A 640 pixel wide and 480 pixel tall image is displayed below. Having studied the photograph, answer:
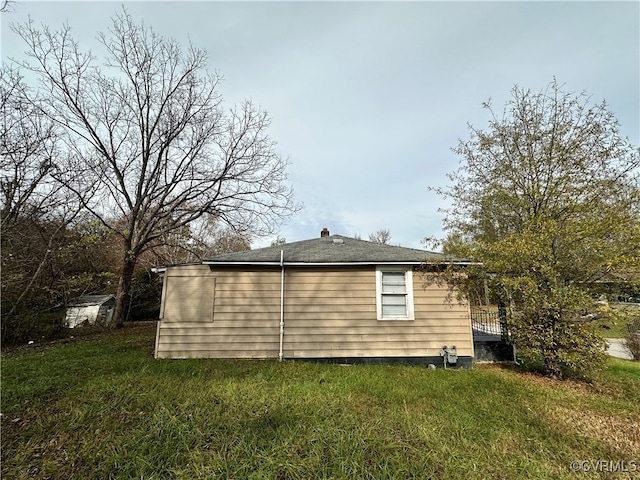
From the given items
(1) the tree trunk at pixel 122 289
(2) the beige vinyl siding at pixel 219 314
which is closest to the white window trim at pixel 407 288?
(2) the beige vinyl siding at pixel 219 314

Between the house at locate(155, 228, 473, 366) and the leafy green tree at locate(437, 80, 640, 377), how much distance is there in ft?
4.03

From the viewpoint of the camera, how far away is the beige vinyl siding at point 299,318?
275 inches

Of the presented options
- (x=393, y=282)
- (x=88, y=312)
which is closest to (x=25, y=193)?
(x=88, y=312)

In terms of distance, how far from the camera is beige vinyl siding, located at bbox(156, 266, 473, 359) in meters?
6.98

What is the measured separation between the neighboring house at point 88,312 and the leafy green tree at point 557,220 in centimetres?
1525

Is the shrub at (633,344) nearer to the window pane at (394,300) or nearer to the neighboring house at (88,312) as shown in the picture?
the window pane at (394,300)

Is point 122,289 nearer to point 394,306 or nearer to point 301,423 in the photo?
point 394,306

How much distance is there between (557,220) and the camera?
6.47 m

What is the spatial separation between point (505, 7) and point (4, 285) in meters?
15.7

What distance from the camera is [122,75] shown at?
13.2 meters

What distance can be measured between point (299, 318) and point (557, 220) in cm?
622

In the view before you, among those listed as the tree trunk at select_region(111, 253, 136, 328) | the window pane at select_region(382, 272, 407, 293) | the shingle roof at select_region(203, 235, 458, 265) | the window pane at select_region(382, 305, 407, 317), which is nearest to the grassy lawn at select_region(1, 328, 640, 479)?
the window pane at select_region(382, 305, 407, 317)

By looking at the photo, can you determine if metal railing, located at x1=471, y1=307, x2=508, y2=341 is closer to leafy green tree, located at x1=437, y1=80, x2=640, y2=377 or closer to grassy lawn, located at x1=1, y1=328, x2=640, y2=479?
leafy green tree, located at x1=437, y1=80, x2=640, y2=377

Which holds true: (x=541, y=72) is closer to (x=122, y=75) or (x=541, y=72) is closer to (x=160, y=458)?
(x=160, y=458)
